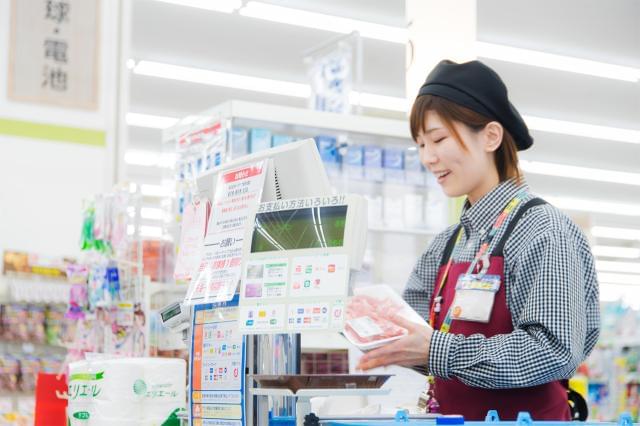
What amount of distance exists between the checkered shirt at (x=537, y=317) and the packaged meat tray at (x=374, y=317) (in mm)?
135

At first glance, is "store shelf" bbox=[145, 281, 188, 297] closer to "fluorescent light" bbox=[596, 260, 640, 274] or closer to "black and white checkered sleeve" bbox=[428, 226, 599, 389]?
"black and white checkered sleeve" bbox=[428, 226, 599, 389]

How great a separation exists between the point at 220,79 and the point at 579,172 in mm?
8226

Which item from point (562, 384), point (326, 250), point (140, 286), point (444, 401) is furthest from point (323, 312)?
point (140, 286)

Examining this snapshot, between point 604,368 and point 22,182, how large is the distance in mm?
5096

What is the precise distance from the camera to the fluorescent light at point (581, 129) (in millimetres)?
14344

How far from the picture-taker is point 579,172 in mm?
17594

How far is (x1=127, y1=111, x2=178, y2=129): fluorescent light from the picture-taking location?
14125mm

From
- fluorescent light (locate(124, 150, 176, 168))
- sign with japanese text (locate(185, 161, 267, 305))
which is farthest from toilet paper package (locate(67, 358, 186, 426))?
fluorescent light (locate(124, 150, 176, 168))

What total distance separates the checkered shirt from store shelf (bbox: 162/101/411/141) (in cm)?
290

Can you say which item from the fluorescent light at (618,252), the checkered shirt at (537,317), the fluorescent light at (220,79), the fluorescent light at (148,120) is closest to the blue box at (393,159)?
the checkered shirt at (537,317)

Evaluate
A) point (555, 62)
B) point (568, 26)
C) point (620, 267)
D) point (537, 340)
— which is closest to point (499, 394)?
point (537, 340)

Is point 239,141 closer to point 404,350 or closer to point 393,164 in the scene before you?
point 393,164

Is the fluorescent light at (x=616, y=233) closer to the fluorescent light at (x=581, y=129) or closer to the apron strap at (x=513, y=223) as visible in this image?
the fluorescent light at (x=581, y=129)

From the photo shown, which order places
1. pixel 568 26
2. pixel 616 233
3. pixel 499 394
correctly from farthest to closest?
1. pixel 616 233
2. pixel 568 26
3. pixel 499 394
